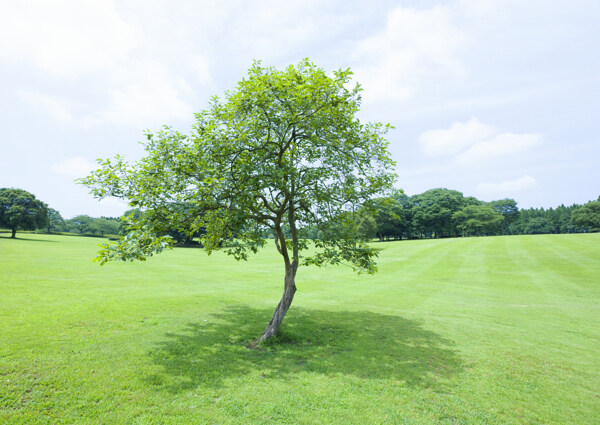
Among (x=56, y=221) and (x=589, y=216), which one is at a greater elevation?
(x=56, y=221)

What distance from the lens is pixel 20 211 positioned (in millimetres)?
67062

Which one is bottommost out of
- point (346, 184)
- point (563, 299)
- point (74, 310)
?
point (563, 299)

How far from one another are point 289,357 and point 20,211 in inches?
3336

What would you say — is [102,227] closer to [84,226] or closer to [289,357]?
[84,226]

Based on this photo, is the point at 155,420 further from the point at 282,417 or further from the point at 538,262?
the point at 538,262

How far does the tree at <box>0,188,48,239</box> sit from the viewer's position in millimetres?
66688

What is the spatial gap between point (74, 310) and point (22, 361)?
20.2ft

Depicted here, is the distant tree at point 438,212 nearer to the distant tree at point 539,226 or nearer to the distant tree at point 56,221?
the distant tree at point 539,226

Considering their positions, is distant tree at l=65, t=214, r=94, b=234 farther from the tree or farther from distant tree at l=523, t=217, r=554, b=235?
distant tree at l=523, t=217, r=554, b=235

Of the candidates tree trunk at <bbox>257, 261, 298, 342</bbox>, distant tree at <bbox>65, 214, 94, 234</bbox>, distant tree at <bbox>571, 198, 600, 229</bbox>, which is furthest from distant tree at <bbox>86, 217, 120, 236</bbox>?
distant tree at <bbox>571, 198, 600, 229</bbox>

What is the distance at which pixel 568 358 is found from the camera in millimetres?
10758

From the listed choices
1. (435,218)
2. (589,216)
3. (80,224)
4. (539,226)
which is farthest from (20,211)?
(539,226)

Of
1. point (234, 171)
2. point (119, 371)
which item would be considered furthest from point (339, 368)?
point (234, 171)

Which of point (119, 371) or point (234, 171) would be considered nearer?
point (119, 371)
